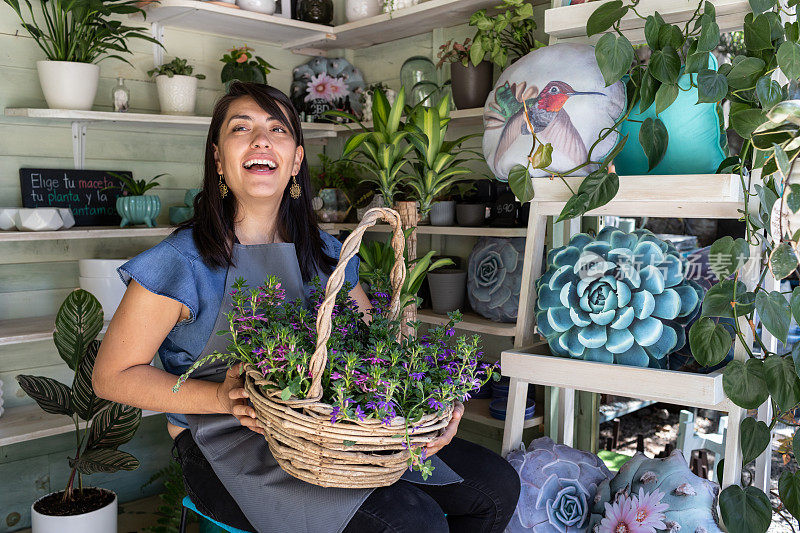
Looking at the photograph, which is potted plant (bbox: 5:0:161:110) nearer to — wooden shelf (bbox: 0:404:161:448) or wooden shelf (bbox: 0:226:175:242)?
wooden shelf (bbox: 0:226:175:242)

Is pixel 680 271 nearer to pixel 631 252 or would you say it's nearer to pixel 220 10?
pixel 631 252

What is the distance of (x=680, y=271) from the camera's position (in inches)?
57.1

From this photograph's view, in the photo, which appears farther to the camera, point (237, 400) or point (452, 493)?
point (452, 493)

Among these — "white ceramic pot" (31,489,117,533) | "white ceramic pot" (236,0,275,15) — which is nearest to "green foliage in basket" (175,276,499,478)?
"white ceramic pot" (31,489,117,533)

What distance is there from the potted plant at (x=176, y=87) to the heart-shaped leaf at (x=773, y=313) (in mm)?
2147

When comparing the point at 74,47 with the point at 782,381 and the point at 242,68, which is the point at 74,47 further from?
the point at 782,381

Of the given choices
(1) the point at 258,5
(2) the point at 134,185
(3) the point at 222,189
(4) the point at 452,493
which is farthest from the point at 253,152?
(1) the point at 258,5

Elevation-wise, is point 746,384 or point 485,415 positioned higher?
point 746,384

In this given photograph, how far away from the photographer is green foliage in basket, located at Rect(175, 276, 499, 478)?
1.09m

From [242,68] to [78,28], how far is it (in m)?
0.61

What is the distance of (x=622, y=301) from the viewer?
142 centimetres

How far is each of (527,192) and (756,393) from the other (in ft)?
1.96

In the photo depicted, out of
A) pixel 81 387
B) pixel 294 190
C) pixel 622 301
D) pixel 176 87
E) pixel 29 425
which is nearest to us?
pixel 622 301

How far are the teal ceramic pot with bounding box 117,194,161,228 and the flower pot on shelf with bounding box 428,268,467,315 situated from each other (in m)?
1.04
